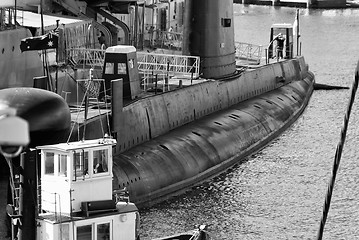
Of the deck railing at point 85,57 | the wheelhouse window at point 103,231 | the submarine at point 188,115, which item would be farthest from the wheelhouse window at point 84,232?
the deck railing at point 85,57

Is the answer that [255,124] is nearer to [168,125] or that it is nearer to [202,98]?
[202,98]

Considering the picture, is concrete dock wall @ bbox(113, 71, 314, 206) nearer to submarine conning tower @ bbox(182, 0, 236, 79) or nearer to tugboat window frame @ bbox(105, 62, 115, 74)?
submarine conning tower @ bbox(182, 0, 236, 79)

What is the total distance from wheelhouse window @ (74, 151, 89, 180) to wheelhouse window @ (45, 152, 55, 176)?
0.64 meters

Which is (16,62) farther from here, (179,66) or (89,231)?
(89,231)

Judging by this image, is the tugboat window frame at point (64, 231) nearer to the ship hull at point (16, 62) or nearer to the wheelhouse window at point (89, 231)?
the wheelhouse window at point (89, 231)

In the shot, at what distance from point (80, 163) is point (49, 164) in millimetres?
796

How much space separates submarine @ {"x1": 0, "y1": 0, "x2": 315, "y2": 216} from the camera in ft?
88.8

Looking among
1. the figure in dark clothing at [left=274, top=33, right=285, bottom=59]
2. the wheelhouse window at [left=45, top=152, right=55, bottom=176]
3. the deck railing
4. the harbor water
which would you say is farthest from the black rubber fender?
the figure in dark clothing at [left=274, top=33, right=285, bottom=59]

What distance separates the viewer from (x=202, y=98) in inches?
1458

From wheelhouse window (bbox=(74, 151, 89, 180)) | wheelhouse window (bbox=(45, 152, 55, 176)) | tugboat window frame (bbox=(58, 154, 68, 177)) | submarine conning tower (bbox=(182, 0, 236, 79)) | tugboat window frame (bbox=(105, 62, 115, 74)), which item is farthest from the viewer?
submarine conning tower (bbox=(182, 0, 236, 79))

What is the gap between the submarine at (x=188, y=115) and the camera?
2706cm

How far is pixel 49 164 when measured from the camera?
722 inches

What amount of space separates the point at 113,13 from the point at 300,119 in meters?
12.2

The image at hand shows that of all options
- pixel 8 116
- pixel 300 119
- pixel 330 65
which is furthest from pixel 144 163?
pixel 330 65
